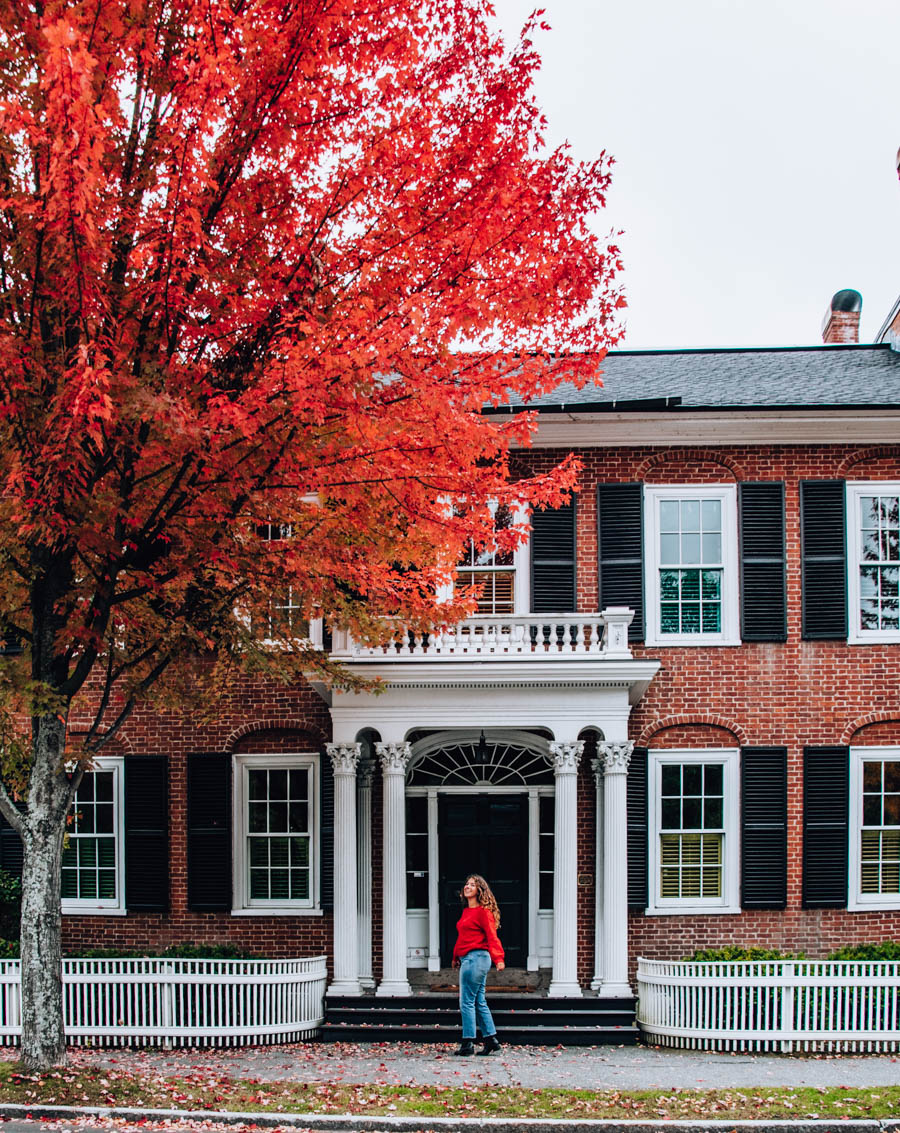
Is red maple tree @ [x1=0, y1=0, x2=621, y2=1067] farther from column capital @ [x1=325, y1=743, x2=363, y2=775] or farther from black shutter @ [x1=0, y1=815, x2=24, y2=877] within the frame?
black shutter @ [x1=0, y1=815, x2=24, y2=877]

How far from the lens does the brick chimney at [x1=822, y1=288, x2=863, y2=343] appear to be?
2214 centimetres

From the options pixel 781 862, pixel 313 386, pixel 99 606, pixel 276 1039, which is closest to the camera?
pixel 313 386

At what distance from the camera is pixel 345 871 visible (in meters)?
14.5

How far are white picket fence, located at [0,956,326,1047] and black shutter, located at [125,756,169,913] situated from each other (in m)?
1.99

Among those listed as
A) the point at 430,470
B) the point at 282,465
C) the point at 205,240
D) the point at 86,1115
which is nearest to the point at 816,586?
the point at 430,470

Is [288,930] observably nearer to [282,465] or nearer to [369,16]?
[282,465]

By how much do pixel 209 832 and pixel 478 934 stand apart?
4657mm

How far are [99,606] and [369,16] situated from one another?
18.0 feet

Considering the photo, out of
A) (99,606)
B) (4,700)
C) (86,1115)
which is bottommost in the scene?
(86,1115)

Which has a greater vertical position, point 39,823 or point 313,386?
point 313,386

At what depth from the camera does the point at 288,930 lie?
614 inches

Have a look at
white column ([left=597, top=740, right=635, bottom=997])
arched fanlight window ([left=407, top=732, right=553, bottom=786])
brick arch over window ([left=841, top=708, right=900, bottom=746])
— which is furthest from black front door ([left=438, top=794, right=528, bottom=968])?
brick arch over window ([left=841, top=708, right=900, bottom=746])

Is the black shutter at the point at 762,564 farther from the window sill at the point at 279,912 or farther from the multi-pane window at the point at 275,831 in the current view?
the window sill at the point at 279,912

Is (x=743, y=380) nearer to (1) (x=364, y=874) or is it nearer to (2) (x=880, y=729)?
(2) (x=880, y=729)
